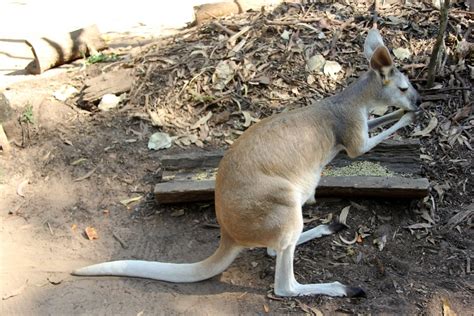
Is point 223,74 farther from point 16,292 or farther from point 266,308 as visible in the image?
point 16,292

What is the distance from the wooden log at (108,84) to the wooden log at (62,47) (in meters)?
1.18

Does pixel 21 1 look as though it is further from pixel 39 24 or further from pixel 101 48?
pixel 101 48

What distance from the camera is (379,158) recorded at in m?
5.41

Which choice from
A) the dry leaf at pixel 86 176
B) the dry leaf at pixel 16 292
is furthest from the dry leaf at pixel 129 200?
the dry leaf at pixel 16 292

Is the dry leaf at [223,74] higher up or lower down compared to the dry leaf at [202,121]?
higher up

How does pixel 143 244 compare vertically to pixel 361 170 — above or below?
below

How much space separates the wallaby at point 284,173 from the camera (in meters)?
4.03

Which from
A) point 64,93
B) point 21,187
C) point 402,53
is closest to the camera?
point 21,187

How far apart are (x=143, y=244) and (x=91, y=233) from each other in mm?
511

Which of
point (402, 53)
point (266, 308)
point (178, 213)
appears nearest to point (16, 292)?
point (178, 213)

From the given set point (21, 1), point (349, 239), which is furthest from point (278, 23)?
point (21, 1)

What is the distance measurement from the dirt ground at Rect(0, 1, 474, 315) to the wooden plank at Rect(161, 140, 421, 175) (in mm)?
333

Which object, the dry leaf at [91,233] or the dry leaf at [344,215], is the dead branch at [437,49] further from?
the dry leaf at [91,233]

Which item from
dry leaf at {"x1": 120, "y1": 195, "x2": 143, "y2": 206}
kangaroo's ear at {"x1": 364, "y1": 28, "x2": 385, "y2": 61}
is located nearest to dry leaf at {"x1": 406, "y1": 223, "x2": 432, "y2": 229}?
kangaroo's ear at {"x1": 364, "y1": 28, "x2": 385, "y2": 61}
